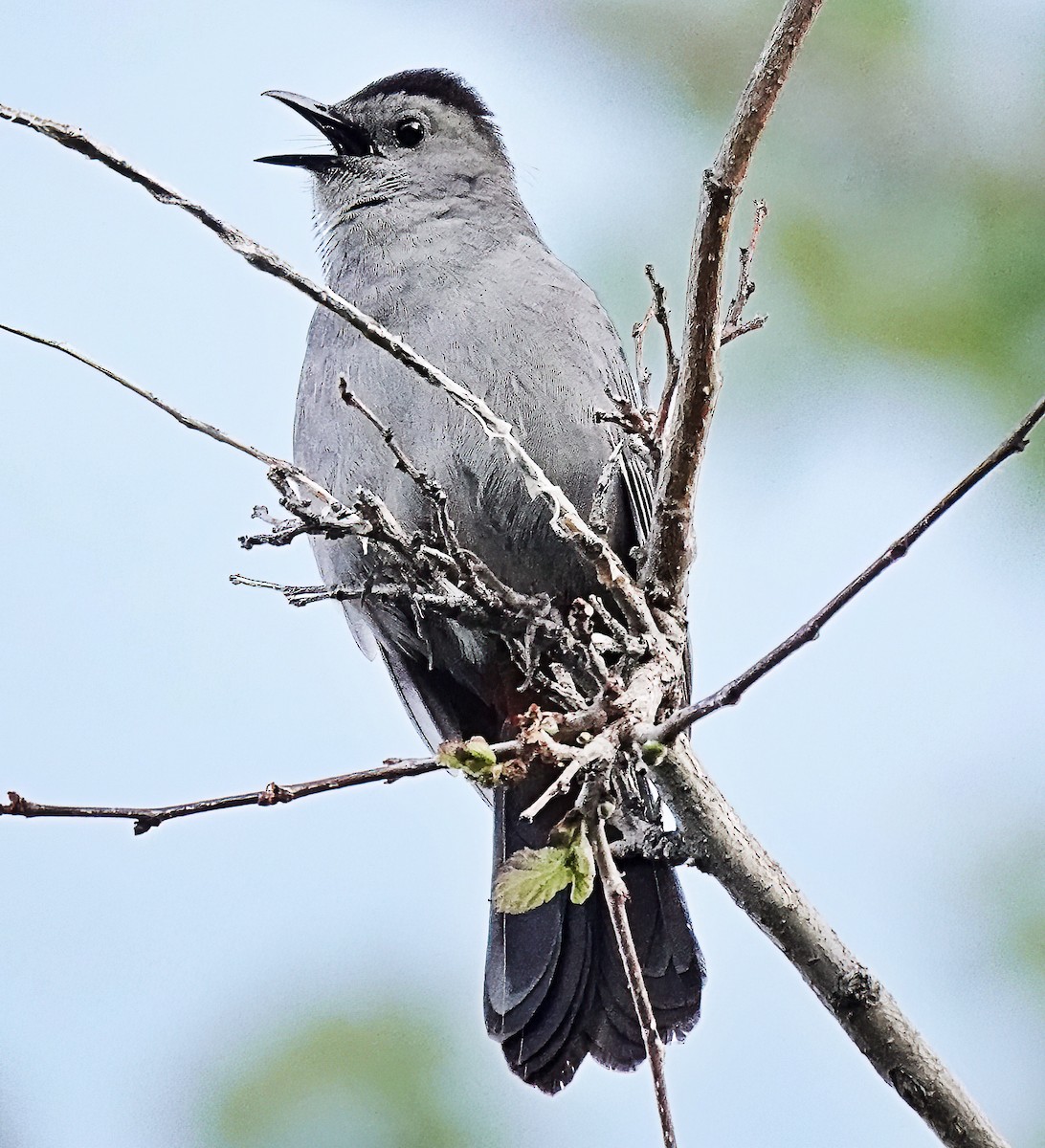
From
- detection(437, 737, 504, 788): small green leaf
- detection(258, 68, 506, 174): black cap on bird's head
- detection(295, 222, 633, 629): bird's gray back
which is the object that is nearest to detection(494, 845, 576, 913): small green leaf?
detection(437, 737, 504, 788): small green leaf

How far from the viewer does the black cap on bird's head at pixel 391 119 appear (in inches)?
163

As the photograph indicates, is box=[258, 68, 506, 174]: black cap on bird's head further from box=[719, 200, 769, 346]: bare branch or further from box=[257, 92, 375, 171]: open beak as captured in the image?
box=[719, 200, 769, 346]: bare branch

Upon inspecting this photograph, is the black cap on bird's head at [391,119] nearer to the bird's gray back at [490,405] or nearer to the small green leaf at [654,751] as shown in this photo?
the bird's gray back at [490,405]

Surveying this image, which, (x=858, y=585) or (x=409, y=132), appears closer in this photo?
(x=858, y=585)

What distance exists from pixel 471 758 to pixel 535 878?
185 mm

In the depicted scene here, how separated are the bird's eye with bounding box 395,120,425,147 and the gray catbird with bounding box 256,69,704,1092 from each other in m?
0.45

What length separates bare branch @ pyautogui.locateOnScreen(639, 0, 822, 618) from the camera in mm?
2115

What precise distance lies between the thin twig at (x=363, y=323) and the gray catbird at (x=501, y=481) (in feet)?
2.28

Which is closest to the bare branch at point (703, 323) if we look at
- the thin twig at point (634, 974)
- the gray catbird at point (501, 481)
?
the gray catbird at point (501, 481)

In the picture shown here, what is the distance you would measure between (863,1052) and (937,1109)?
0.14m

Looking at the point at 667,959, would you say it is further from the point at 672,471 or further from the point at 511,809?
the point at 672,471

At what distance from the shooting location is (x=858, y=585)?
1894mm

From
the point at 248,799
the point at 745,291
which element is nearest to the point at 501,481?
the point at 745,291

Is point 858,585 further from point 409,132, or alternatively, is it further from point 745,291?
point 409,132
